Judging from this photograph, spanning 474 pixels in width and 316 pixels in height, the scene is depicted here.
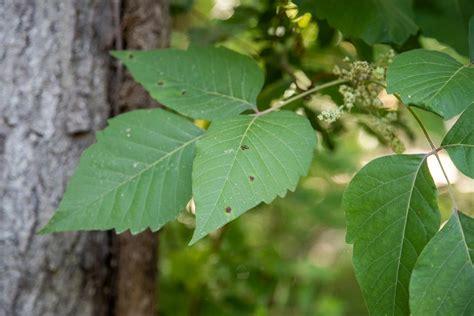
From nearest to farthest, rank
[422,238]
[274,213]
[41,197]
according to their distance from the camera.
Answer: [422,238] → [41,197] → [274,213]

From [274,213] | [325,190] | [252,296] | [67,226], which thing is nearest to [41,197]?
[67,226]

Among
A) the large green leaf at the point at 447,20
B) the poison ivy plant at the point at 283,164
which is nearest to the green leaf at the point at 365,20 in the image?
the poison ivy plant at the point at 283,164

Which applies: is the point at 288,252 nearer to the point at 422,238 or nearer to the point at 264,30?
the point at 264,30

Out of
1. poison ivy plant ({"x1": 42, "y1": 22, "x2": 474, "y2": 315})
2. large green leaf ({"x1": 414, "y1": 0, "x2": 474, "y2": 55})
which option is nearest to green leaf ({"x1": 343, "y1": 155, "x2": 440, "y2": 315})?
poison ivy plant ({"x1": 42, "y1": 22, "x2": 474, "y2": 315})

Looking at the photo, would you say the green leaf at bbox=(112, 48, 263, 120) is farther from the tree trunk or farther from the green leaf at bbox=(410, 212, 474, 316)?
the green leaf at bbox=(410, 212, 474, 316)

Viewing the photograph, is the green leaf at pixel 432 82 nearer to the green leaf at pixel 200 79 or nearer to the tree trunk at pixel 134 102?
the green leaf at pixel 200 79

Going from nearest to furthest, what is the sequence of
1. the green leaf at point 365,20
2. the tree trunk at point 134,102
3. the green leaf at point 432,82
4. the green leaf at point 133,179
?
the green leaf at point 432,82 → the green leaf at point 133,179 → the green leaf at point 365,20 → the tree trunk at point 134,102
